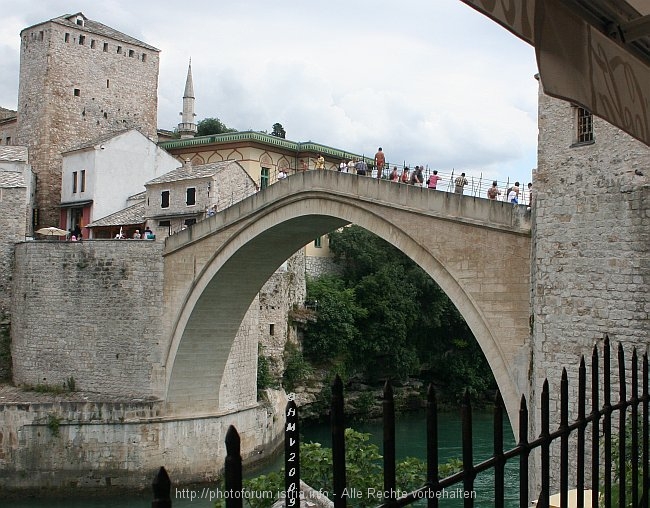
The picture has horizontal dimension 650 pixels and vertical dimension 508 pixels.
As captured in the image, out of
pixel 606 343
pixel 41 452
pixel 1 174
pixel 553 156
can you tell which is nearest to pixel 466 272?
pixel 553 156

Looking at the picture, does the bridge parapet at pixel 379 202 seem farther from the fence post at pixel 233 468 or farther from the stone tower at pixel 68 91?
the stone tower at pixel 68 91

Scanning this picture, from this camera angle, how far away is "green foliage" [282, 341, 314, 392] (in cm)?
2395

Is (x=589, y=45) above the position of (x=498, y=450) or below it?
above

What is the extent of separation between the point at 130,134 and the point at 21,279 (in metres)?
7.38

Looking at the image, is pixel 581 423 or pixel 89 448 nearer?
pixel 581 423

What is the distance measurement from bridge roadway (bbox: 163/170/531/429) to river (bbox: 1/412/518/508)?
231 centimetres

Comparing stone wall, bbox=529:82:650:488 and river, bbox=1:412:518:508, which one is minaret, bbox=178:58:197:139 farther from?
stone wall, bbox=529:82:650:488

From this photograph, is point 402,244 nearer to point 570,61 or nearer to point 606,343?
point 606,343

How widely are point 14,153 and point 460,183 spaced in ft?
59.1

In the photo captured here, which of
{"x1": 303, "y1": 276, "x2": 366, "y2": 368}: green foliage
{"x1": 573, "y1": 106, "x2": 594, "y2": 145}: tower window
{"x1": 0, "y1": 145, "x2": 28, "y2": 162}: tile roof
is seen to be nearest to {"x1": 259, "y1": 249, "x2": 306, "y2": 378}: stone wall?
{"x1": 303, "y1": 276, "x2": 366, "y2": 368}: green foliage

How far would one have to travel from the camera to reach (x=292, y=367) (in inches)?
945

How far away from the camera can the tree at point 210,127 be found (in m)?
44.2

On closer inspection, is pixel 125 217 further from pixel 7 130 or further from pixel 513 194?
pixel 513 194

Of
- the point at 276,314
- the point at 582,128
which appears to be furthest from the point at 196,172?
the point at 582,128
